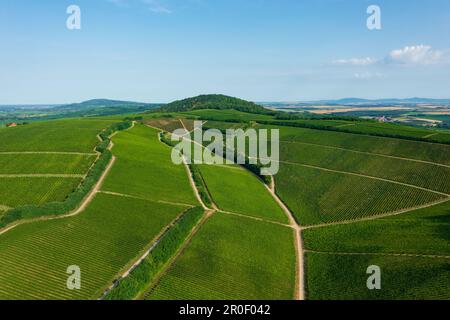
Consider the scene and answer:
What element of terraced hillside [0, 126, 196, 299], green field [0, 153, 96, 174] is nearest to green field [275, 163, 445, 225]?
terraced hillside [0, 126, 196, 299]

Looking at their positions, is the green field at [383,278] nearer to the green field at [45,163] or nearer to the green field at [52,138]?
the green field at [45,163]

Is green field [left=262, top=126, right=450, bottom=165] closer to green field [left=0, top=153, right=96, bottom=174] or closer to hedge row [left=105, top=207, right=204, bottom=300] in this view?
hedge row [left=105, top=207, right=204, bottom=300]

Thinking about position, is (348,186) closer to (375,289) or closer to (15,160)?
(375,289)

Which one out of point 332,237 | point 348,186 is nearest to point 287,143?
point 348,186

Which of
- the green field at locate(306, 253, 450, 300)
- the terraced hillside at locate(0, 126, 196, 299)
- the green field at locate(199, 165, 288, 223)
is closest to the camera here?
the terraced hillside at locate(0, 126, 196, 299)

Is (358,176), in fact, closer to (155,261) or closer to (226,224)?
(226,224)

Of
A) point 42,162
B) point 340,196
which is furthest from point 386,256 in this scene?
point 42,162
